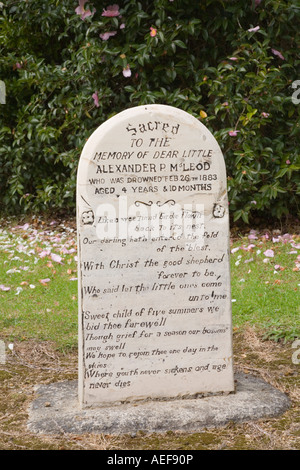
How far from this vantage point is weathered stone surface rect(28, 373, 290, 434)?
3.41 meters

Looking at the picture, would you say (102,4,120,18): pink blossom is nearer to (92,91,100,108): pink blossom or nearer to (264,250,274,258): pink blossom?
(92,91,100,108): pink blossom

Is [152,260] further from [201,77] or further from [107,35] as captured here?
[107,35]

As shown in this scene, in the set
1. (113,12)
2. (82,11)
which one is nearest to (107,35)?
(113,12)

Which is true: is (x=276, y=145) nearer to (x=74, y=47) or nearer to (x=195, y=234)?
(x=74, y=47)

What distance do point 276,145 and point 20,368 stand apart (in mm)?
3709

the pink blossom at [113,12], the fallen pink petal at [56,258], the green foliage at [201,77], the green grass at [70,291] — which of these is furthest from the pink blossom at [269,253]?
the pink blossom at [113,12]

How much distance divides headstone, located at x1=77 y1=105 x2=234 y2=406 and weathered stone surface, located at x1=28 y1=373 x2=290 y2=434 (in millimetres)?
77

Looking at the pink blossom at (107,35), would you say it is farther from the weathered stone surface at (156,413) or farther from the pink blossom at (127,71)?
the weathered stone surface at (156,413)

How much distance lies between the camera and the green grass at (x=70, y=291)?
4930mm

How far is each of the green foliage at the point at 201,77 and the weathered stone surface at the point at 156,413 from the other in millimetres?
3291

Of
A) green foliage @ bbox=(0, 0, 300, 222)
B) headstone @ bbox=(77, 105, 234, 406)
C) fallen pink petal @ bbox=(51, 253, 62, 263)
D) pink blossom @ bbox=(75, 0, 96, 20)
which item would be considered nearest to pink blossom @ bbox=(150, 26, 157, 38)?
green foliage @ bbox=(0, 0, 300, 222)

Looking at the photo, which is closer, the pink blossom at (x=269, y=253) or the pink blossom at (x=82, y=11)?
the pink blossom at (x=269, y=253)

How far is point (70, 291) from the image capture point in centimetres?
580

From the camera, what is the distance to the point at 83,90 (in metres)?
7.29
